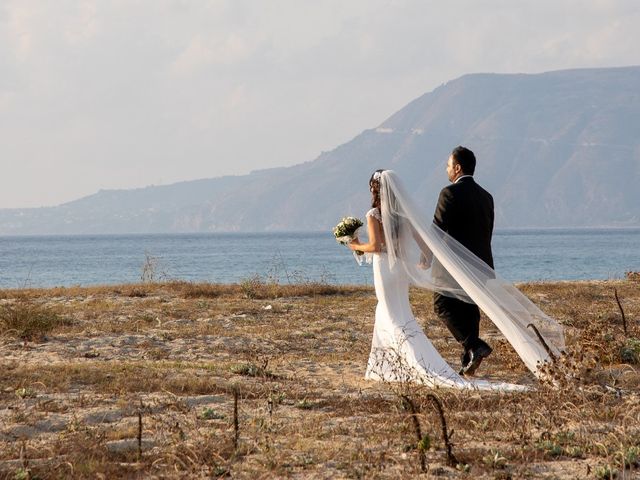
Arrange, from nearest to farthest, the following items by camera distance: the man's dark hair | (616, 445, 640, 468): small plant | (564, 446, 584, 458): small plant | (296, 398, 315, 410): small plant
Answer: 1. (616, 445, 640, 468): small plant
2. (564, 446, 584, 458): small plant
3. (296, 398, 315, 410): small plant
4. the man's dark hair

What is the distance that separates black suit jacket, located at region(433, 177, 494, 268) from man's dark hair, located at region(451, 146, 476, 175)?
4.2 inches

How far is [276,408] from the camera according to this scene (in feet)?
29.4

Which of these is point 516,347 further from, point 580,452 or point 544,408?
point 580,452

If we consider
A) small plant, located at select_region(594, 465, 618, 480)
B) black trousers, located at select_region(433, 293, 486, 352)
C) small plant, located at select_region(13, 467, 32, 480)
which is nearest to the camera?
small plant, located at select_region(13, 467, 32, 480)

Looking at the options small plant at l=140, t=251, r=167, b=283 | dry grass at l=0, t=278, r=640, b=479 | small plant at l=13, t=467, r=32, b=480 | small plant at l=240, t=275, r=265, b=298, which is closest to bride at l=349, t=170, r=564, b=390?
dry grass at l=0, t=278, r=640, b=479

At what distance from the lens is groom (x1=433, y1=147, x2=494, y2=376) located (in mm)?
10602

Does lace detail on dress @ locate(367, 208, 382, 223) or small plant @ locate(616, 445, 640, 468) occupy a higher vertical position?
lace detail on dress @ locate(367, 208, 382, 223)

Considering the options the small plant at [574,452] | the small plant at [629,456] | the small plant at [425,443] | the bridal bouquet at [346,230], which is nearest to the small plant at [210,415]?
the small plant at [425,443]

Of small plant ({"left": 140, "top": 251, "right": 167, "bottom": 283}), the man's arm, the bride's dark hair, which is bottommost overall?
small plant ({"left": 140, "top": 251, "right": 167, "bottom": 283})

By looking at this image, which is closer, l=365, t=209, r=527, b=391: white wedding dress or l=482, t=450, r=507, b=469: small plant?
l=482, t=450, r=507, b=469: small plant

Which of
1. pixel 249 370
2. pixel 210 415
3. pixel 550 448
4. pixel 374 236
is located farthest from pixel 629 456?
pixel 249 370

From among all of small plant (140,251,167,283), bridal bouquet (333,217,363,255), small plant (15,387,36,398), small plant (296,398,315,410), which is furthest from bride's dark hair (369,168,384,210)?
small plant (140,251,167,283)

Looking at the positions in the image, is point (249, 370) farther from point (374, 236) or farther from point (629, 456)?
point (629, 456)

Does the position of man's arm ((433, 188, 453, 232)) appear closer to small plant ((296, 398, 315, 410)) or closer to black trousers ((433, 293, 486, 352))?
black trousers ((433, 293, 486, 352))
